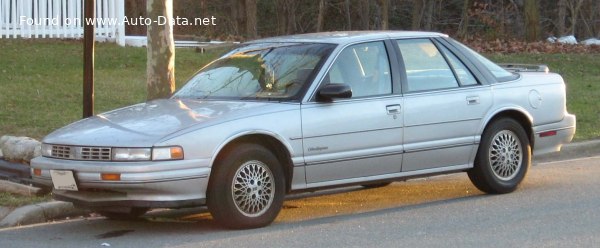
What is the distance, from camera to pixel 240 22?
3397 cm

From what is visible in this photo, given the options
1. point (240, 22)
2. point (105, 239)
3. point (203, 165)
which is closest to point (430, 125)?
point (203, 165)

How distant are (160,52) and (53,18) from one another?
363 inches

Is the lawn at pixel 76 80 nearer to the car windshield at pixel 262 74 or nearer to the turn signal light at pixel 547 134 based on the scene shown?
the turn signal light at pixel 547 134

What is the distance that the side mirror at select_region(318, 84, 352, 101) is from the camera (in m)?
8.26

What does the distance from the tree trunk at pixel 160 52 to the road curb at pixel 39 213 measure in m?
2.01

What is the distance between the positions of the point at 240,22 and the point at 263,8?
3256 mm

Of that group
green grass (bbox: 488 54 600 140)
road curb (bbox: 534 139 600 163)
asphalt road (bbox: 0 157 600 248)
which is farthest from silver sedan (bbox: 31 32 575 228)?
green grass (bbox: 488 54 600 140)

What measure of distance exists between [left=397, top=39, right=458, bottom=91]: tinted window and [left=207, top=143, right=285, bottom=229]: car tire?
1.62m

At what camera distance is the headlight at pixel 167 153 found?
7.45m

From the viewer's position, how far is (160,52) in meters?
10.6

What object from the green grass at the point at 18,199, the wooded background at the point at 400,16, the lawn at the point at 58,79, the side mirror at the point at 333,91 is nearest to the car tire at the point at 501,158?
the side mirror at the point at 333,91

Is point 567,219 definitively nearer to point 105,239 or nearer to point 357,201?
point 357,201

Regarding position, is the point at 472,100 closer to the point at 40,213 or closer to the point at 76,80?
the point at 40,213

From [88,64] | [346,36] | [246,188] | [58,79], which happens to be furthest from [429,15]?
[246,188]
